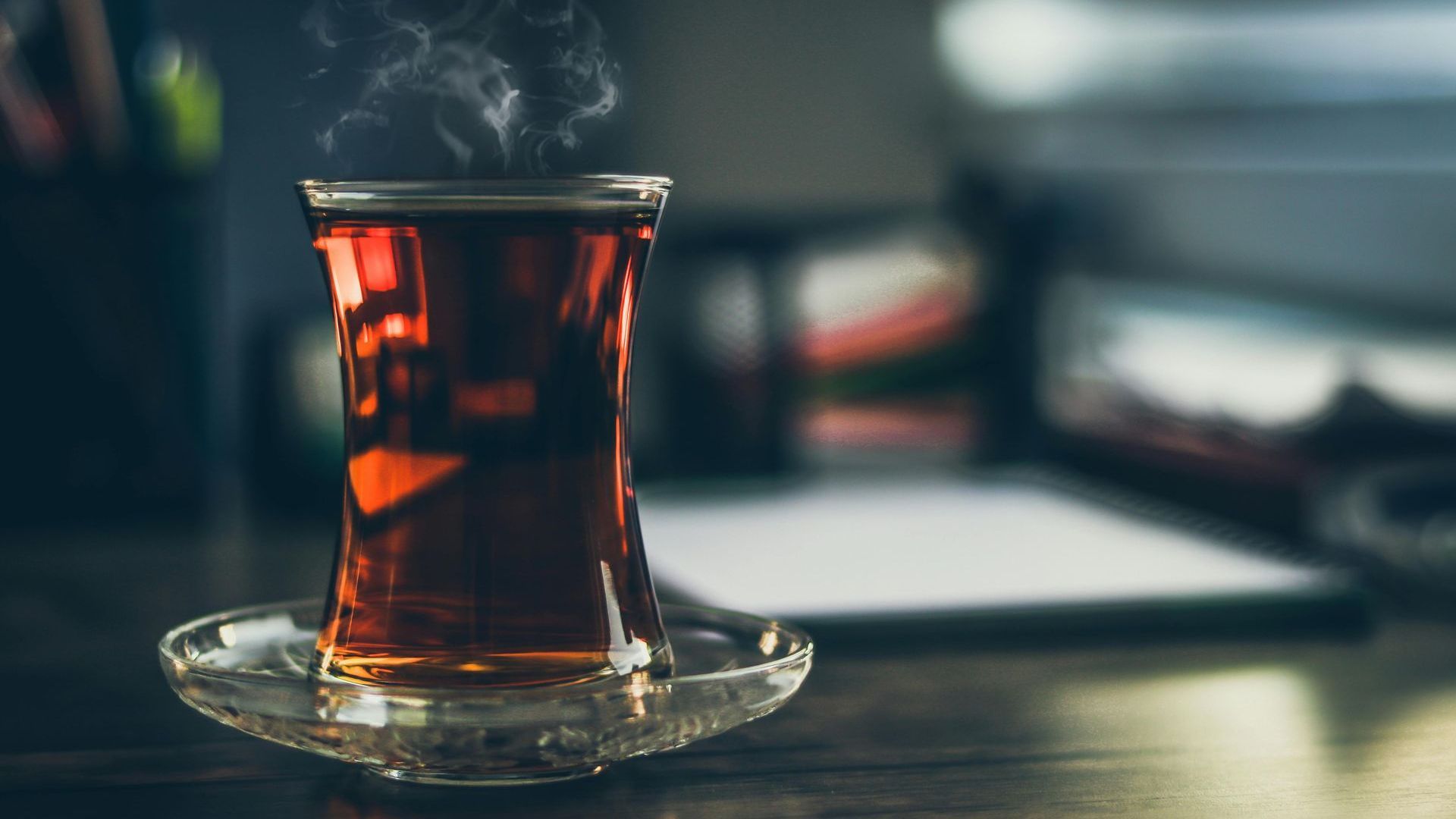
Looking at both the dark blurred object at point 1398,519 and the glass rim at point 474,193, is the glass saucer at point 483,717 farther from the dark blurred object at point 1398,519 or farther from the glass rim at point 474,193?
the dark blurred object at point 1398,519

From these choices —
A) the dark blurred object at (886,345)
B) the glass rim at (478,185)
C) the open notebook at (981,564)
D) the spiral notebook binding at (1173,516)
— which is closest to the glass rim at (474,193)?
the glass rim at (478,185)

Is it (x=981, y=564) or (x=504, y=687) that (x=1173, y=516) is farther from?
(x=504, y=687)

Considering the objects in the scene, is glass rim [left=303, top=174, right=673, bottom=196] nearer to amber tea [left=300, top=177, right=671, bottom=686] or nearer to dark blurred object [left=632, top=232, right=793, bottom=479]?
amber tea [left=300, top=177, right=671, bottom=686]

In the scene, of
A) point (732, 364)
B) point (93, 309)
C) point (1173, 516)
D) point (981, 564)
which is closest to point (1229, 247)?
point (732, 364)

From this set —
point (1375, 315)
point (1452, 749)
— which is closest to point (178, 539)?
point (1452, 749)

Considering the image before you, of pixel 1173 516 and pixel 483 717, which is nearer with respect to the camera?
pixel 483 717

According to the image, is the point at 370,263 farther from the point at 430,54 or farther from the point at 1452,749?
the point at 1452,749

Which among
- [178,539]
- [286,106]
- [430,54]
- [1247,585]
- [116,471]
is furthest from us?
[286,106]
